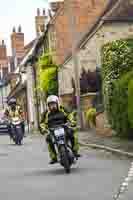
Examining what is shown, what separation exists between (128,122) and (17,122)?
740 centimetres

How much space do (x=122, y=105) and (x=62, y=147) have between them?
798 centimetres

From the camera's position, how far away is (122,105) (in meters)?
→ 21.8

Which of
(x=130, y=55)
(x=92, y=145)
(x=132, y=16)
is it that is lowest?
(x=92, y=145)

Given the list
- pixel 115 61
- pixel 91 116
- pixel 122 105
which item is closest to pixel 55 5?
pixel 91 116

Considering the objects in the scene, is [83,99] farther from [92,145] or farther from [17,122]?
[92,145]

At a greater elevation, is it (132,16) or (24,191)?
(132,16)

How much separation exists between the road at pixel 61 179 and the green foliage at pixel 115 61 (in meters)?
7.99

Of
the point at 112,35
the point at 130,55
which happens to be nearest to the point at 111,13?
the point at 112,35

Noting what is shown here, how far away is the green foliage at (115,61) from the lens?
85.7 feet

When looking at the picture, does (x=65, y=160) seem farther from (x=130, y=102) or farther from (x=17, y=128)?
(x=17, y=128)

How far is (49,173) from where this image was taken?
14.3 m

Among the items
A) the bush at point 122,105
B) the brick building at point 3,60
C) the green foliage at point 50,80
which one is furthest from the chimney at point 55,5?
the brick building at point 3,60

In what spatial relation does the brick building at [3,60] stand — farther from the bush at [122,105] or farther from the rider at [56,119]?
the rider at [56,119]

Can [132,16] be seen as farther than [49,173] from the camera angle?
Yes
